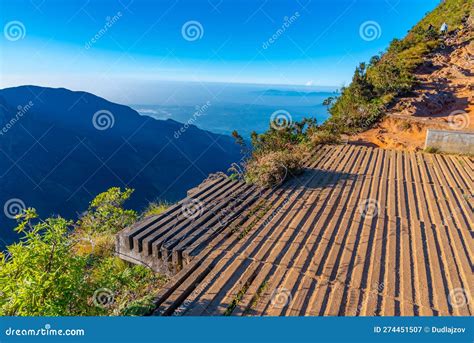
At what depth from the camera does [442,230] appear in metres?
3.80

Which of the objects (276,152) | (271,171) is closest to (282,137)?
(276,152)

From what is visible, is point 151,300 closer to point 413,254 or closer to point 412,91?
point 413,254

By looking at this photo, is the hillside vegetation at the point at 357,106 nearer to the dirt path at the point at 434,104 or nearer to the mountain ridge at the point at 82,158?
the dirt path at the point at 434,104

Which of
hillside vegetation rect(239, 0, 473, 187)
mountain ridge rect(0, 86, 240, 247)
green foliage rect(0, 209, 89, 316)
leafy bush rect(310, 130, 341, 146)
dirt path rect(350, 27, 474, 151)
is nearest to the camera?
green foliage rect(0, 209, 89, 316)

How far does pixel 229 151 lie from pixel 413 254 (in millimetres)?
54370

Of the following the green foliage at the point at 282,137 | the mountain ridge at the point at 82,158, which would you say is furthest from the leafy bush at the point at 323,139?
the mountain ridge at the point at 82,158

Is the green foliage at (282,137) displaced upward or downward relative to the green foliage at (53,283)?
upward

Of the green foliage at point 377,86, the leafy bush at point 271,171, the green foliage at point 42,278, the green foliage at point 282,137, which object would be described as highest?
the green foliage at point 377,86

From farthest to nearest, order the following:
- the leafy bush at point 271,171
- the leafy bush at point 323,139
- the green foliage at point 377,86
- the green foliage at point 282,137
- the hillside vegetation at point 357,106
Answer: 1. the green foliage at point 377,86
2. the leafy bush at point 323,139
3. the green foliage at point 282,137
4. the hillside vegetation at point 357,106
5. the leafy bush at point 271,171

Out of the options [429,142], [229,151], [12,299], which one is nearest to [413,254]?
[12,299]

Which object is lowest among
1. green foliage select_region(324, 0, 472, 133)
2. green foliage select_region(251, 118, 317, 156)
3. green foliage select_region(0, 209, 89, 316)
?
green foliage select_region(0, 209, 89, 316)

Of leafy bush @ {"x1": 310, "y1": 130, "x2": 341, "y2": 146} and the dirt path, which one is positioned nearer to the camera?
leafy bush @ {"x1": 310, "y1": 130, "x2": 341, "y2": 146}

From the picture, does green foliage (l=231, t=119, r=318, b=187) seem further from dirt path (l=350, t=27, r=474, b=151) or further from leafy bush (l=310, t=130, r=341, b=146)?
dirt path (l=350, t=27, r=474, b=151)

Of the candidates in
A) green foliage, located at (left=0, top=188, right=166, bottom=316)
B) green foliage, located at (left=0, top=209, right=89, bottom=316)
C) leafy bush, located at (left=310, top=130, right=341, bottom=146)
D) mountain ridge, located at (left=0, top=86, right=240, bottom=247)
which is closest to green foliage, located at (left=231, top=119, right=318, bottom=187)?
leafy bush, located at (left=310, top=130, right=341, bottom=146)
